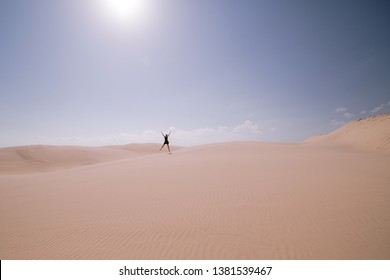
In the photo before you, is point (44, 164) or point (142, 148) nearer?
point (44, 164)

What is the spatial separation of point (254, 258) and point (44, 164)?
30.5 metres

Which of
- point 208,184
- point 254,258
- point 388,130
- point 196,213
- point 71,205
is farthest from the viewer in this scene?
point 388,130

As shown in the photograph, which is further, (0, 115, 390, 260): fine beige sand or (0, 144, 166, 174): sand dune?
(0, 144, 166, 174): sand dune

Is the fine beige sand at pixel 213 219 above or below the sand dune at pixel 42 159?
below

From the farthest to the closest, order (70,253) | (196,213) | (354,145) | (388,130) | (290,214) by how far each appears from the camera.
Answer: (354,145) < (388,130) < (196,213) < (290,214) < (70,253)

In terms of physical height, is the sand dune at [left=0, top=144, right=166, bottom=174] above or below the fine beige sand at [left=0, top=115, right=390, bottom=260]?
above

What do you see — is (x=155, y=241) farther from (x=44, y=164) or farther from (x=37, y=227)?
(x=44, y=164)

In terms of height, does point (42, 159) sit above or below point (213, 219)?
above

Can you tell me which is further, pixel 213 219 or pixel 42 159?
pixel 42 159

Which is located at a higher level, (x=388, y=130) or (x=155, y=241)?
(x=388, y=130)

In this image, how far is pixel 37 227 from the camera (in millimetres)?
4863

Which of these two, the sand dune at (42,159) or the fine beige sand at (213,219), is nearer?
the fine beige sand at (213,219)

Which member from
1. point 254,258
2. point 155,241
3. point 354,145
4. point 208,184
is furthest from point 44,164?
point 354,145

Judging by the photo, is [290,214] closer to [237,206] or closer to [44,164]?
[237,206]
